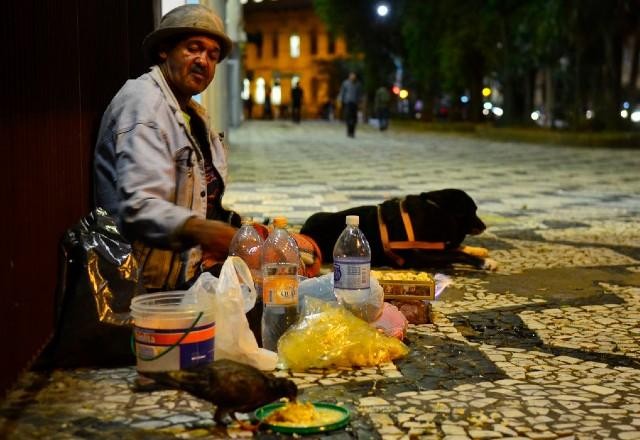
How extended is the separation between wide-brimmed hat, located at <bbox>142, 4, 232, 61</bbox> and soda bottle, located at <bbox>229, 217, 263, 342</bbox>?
92 cm

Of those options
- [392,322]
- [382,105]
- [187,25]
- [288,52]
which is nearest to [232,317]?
[392,322]

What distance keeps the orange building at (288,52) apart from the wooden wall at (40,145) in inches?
2874

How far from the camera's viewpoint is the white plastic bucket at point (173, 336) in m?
3.43

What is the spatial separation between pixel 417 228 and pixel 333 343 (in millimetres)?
2315

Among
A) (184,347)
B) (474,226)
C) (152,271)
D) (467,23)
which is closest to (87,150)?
(152,271)

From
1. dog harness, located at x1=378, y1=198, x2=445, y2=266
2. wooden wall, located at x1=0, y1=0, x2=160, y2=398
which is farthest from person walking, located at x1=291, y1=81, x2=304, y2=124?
wooden wall, located at x1=0, y1=0, x2=160, y2=398

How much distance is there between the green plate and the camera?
322cm

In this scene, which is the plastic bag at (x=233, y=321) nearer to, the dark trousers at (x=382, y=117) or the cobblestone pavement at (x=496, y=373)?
the cobblestone pavement at (x=496, y=373)

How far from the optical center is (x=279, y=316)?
4.21 m

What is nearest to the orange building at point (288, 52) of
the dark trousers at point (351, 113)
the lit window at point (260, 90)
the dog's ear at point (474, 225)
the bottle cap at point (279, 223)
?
the lit window at point (260, 90)

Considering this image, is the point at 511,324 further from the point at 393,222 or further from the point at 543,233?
the point at 543,233

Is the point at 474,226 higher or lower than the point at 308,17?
lower

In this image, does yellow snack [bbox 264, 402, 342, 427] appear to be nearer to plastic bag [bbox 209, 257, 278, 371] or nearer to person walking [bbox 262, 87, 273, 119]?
plastic bag [bbox 209, 257, 278, 371]

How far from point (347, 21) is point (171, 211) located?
41.9m
